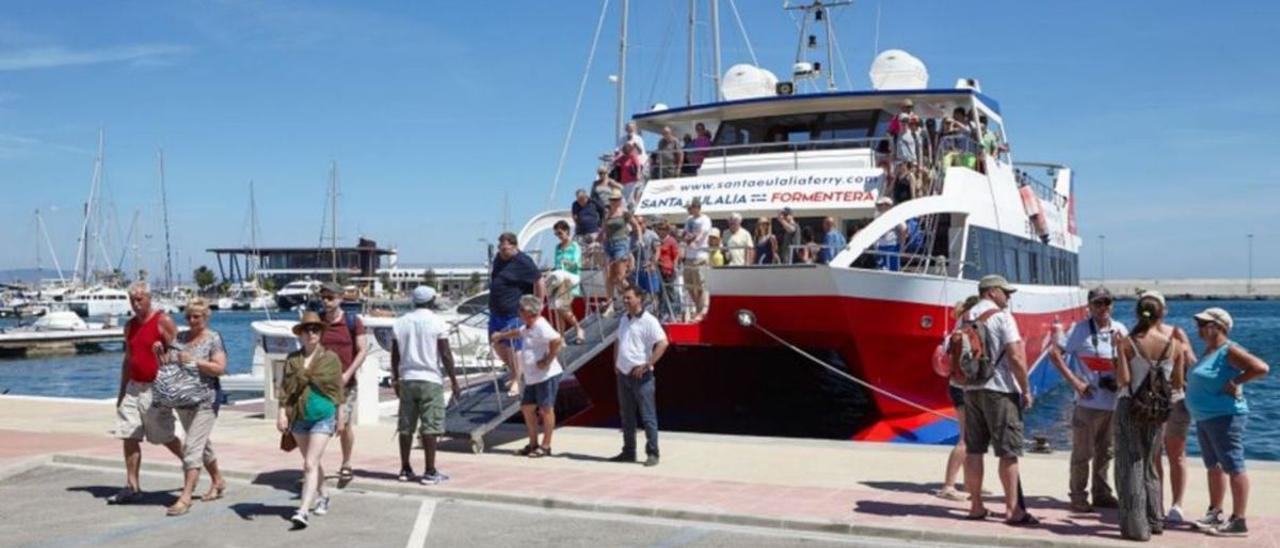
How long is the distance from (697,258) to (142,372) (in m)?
8.08

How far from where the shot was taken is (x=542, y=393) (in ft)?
37.3

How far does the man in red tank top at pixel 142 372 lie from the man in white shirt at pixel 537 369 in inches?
129

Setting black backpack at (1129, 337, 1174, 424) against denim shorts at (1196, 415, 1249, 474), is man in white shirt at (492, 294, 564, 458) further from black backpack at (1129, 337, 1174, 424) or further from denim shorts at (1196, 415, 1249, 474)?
denim shorts at (1196, 415, 1249, 474)

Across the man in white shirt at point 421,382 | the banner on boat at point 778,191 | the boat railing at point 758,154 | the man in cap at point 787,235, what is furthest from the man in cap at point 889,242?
the man in white shirt at point 421,382

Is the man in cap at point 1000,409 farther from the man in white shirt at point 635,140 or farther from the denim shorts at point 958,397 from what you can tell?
the man in white shirt at point 635,140

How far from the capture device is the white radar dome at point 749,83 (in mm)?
22969

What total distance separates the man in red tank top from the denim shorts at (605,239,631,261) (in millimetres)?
6260

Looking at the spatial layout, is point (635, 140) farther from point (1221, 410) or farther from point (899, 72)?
point (1221, 410)

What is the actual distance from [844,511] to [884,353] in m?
7.14

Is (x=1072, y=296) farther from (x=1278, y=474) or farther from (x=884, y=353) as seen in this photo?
(x=1278, y=474)

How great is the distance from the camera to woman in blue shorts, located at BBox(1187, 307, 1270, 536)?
750cm

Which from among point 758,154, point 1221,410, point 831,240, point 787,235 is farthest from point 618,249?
point 1221,410

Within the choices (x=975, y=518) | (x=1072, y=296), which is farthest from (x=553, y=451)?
(x=1072, y=296)

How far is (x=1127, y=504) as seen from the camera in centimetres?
752
